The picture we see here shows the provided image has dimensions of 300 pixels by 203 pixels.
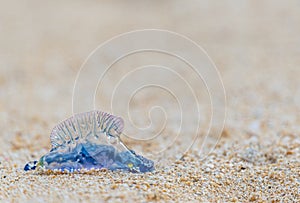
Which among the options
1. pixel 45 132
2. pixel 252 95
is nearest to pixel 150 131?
pixel 45 132

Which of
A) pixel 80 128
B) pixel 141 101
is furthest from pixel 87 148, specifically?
pixel 141 101

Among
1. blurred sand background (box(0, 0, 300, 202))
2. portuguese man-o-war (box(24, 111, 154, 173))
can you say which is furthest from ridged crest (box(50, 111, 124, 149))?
blurred sand background (box(0, 0, 300, 202))

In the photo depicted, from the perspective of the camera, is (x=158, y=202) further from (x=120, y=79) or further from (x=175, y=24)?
(x=175, y=24)

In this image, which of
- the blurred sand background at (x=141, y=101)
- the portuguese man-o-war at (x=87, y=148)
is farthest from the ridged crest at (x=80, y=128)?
the blurred sand background at (x=141, y=101)

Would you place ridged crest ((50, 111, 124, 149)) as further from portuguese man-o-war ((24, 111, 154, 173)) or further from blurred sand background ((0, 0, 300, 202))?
blurred sand background ((0, 0, 300, 202))

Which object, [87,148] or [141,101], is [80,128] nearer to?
[87,148]

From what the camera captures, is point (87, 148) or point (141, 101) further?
point (141, 101)

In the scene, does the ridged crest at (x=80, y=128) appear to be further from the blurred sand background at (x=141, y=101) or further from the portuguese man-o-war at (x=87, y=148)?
the blurred sand background at (x=141, y=101)
